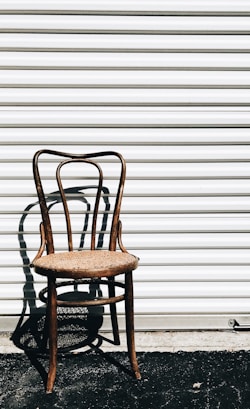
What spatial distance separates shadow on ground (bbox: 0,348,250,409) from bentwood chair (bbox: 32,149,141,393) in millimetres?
118

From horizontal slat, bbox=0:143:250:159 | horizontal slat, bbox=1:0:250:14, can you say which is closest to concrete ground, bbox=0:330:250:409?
horizontal slat, bbox=0:143:250:159

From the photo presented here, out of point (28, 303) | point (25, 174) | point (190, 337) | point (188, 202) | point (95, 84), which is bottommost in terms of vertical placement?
point (190, 337)

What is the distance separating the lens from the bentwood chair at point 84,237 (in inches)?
101

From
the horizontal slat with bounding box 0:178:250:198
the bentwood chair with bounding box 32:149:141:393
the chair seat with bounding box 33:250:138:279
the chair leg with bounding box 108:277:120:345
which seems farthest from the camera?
the horizontal slat with bounding box 0:178:250:198

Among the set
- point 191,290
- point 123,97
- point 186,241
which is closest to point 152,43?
point 123,97

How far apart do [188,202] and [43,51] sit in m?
1.40

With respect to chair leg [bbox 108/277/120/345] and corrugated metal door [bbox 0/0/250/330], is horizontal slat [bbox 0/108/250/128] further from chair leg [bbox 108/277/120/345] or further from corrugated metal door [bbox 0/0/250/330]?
chair leg [bbox 108/277/120/345]

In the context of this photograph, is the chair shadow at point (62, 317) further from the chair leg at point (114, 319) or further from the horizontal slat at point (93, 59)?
the horizontal slat at point (93, 59)

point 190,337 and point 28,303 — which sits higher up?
point 28,303

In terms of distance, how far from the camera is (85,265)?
2.52m

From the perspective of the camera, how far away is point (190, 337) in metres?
3.34

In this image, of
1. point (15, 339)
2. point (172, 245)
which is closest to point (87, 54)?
point (172, 245)

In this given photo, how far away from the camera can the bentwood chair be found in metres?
2.56

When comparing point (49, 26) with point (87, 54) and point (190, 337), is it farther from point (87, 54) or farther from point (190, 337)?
point (190, 337)
